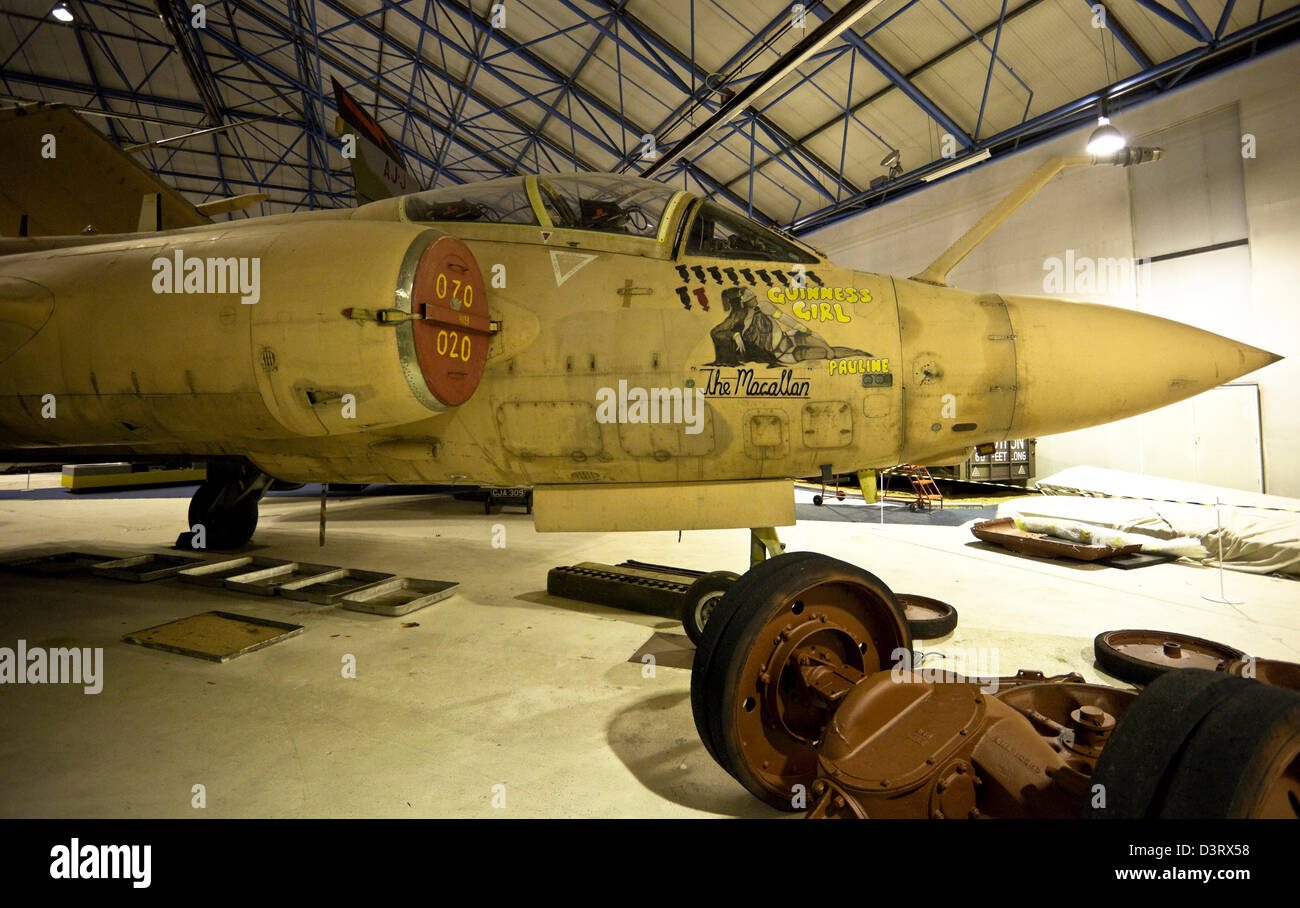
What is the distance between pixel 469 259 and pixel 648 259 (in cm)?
111

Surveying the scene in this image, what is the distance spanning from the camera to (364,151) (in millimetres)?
8336

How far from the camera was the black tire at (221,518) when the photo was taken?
7715 millimetres

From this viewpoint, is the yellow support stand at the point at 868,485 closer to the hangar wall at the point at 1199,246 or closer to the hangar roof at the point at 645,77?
the hangar wall at the point at 1199,246

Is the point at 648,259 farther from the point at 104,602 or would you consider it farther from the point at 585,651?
the point at 104,602

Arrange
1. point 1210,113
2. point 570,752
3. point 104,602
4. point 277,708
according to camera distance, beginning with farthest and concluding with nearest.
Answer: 1. point 1210,113
2. point 104,602
3. point 277,708
4. point 570,752

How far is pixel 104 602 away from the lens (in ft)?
17.2

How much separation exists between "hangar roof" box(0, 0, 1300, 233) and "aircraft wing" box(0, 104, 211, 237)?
5.79 meters

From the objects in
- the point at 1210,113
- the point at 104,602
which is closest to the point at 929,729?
the point at 104,602

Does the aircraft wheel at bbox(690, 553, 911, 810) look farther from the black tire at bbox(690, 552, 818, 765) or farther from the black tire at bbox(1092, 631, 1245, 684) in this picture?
the black tire at bbox(1092, 631, 1245, 684)

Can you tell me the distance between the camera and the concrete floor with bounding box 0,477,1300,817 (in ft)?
7.81

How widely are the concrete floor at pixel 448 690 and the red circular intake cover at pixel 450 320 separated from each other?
5.68 feet

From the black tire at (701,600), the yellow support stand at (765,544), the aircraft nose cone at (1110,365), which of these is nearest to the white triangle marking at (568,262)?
the yellow support stand at (765,544)
